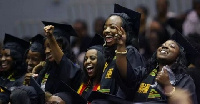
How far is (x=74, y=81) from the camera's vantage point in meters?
9.12

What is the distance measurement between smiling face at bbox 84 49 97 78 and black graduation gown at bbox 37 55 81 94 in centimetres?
23

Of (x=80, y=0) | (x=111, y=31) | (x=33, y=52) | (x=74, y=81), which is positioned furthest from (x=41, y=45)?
(x=80, y=0)

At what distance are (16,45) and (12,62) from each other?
0.28 m

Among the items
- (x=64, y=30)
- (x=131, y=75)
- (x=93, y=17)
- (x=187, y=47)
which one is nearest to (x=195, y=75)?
(x=187, y=47)

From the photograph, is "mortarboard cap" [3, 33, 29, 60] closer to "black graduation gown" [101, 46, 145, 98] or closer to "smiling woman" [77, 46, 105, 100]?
"smiling woman" [77, 46, 105, 100]

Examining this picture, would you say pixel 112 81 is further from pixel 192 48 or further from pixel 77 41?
pixel 77 41

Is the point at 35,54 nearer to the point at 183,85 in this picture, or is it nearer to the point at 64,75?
the point at 64,75

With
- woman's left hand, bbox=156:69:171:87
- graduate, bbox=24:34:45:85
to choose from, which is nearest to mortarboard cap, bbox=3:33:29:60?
graduate, bbox=24:34:45:85

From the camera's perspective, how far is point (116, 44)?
27.6 feet

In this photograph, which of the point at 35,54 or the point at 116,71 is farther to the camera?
the point at 35,54

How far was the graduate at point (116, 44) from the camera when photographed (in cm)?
816

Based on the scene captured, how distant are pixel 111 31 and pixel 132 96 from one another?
0.82 metres

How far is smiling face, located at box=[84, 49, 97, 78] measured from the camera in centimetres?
882

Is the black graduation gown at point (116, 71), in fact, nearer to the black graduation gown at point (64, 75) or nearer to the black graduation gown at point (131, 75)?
the black graduation gown at point (131, 75)
